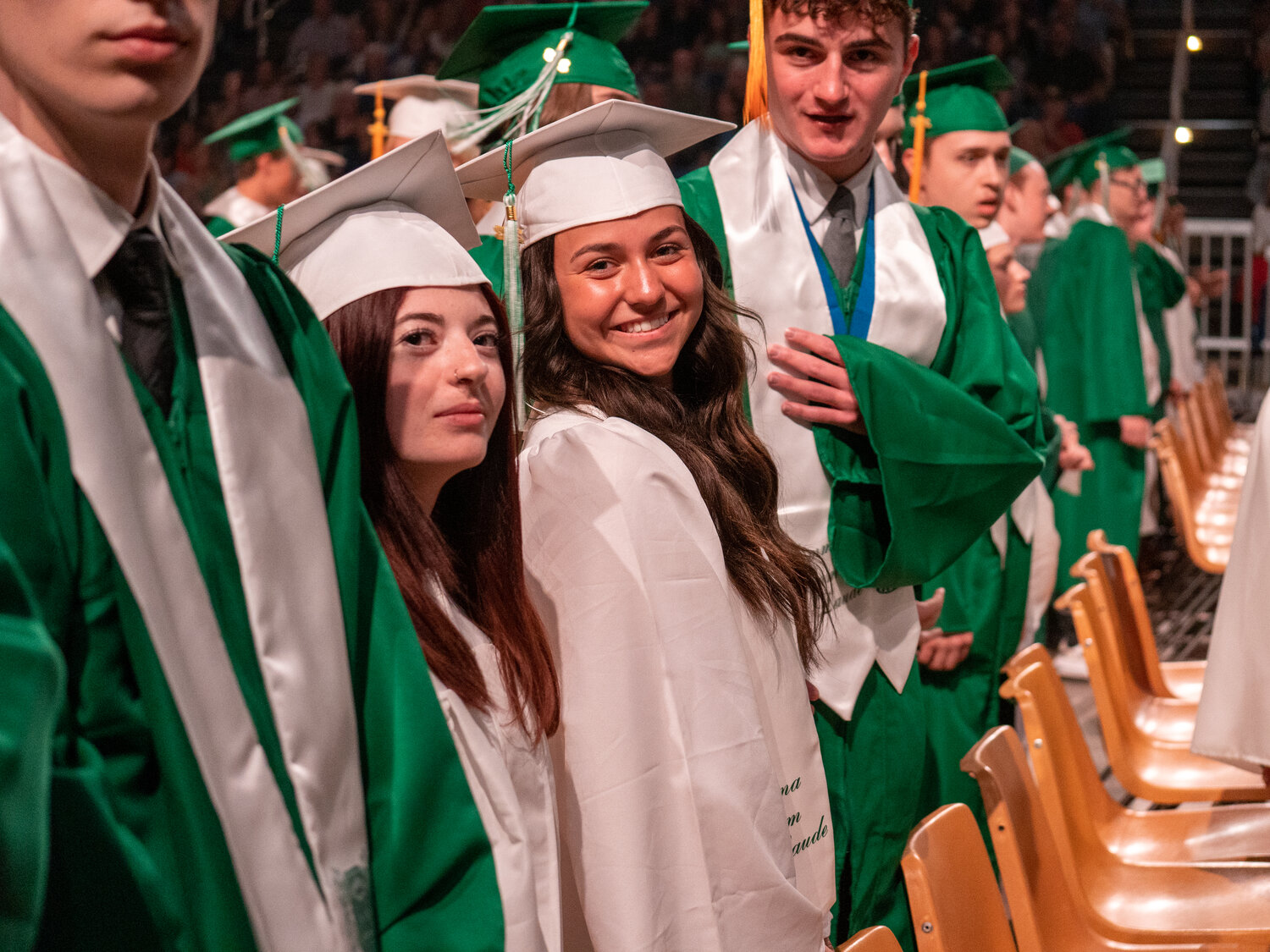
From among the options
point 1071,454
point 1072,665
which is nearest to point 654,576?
point 1071,454

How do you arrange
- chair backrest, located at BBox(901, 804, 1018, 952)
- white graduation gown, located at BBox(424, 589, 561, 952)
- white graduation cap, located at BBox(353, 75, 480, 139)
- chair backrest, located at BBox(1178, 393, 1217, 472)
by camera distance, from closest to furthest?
white graduation gown, located at BBox(424, 589, 561, 952) < chair backrest, located at BBox(901, 804, 1018, 952) < white graduation cap, located at BBox(353, 75, 480, 139) < chair backrest, located at BBox(1178, 393, 1217, 472)

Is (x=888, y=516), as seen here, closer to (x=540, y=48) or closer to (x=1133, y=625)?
(x=540, y=48)

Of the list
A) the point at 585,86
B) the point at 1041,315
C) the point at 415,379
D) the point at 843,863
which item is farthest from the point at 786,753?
the point at 1041,315

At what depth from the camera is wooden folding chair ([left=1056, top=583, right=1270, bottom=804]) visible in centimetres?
300

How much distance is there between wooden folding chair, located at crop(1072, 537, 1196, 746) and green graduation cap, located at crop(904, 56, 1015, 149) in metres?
1.53

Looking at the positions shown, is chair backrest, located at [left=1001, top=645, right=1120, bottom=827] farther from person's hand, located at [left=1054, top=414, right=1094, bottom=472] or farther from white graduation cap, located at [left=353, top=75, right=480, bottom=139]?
white graduation cap, located at [left=353, top=75, right=480, bottom=139]

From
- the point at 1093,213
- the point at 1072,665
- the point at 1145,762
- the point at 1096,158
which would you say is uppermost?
the point at 1096,158

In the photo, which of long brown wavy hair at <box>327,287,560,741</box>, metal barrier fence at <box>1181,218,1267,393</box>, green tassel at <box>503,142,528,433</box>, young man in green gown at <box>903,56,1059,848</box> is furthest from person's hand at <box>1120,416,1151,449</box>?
metal barrier fence at <box>1181,218,1267,393</box>

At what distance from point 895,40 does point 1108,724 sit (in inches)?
67.6

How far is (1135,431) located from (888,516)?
4581mm

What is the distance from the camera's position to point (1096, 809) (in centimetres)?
280

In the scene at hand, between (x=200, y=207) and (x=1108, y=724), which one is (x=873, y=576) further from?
(x=200, y=207)

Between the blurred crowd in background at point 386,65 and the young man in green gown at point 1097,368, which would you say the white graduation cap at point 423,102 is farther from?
the blurred crowd in background at point 386,65

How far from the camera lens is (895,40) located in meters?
2.16
